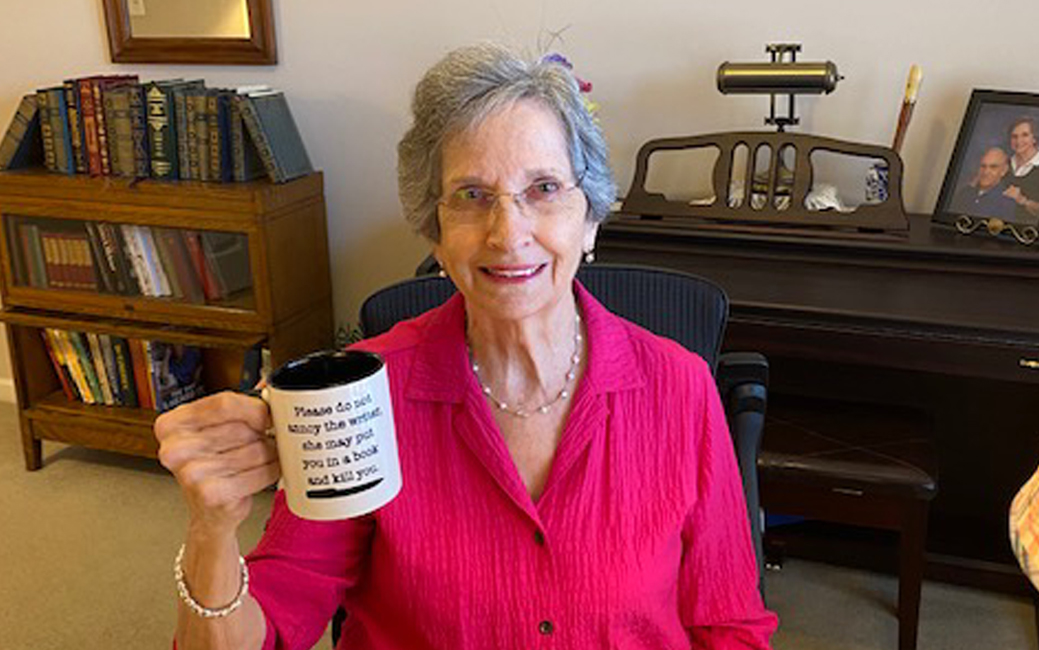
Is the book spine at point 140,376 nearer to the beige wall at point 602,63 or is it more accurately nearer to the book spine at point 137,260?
the book spine at point 137,260

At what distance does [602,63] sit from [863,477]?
3.88ft

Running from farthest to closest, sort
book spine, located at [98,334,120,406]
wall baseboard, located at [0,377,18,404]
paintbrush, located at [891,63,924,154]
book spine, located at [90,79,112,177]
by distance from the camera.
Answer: wall baseboard, located at [0,377,18,404], book spine, located at [98,334,120,406], book spine, located at [90,79,112,177], paintbrush, located at [891,63,924,154]

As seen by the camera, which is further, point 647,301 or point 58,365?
point 58,365

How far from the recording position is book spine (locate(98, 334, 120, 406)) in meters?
3.01

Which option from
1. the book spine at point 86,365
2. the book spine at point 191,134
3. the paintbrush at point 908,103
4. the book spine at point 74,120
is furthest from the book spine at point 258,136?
the paintbrush at point 908,103

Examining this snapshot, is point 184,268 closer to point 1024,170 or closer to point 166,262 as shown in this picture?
point 166,262

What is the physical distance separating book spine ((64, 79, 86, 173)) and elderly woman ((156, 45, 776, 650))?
1.94 m

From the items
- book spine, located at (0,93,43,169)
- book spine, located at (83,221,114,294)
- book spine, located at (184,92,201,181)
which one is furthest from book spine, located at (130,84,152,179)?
book spine, located at (0,93,43,169)

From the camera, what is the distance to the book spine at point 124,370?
9.80 ft

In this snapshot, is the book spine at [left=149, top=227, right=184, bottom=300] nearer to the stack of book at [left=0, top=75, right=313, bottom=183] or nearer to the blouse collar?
the stack of book at [left=0, top=75, right=313, bottom=183]

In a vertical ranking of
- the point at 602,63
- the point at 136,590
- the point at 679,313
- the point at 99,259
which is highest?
the point at 602,63

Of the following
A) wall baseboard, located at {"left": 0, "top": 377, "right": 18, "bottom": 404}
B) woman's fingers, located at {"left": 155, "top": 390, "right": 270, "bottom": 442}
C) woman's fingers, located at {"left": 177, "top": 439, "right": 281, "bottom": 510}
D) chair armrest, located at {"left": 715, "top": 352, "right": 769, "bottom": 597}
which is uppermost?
woman's fingers, located at {"left": 155, "top": 390, "right": 270, "bottom": 442}

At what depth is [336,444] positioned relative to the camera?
83 centimetres

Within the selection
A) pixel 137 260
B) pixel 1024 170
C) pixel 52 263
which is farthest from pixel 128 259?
pixel 1024 170
